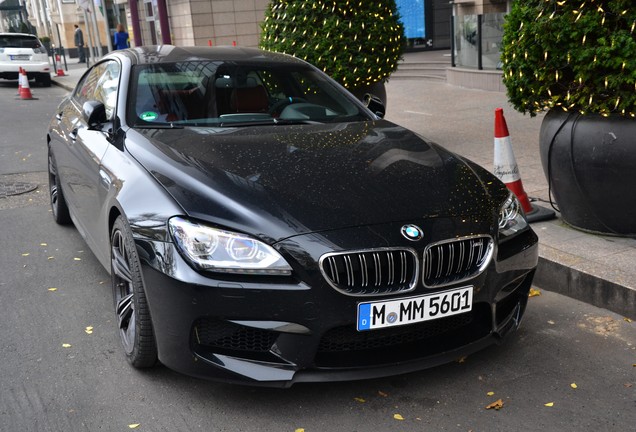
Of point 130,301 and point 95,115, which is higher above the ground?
point 95,115

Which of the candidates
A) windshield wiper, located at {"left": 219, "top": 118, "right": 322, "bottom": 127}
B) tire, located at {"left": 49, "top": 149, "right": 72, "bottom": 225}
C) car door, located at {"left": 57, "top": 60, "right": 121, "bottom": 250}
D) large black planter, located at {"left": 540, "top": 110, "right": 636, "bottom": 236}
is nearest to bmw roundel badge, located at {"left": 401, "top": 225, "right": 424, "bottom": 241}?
windshield wiper, located at {"left": 219, "top": 118, "right": 322, "bottom": 127}

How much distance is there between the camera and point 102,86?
5137 millimetres

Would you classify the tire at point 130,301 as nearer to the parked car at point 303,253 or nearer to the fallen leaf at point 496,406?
A: the parked car at point 303,253

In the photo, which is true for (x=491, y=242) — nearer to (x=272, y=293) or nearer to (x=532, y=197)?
(x=272, y=293)

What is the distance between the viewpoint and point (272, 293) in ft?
9.55

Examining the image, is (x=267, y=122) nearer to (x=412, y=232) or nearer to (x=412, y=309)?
(x=412, y=232)

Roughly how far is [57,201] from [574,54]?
4369 mm

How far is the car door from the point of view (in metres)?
4.32

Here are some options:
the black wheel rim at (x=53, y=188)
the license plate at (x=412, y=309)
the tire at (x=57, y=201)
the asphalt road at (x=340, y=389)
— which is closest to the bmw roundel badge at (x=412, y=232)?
the license plate at (x=412, y=309)

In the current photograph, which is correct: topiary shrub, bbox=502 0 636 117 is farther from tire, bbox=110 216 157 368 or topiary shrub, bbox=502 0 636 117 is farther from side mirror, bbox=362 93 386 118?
tire, bbox=110 216 157 368

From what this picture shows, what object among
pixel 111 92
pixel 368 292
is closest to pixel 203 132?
pixel 111 92

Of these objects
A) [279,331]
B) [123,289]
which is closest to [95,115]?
[123,289]

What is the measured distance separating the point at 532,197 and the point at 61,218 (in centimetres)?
410

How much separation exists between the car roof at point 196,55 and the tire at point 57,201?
1457 millimetres
